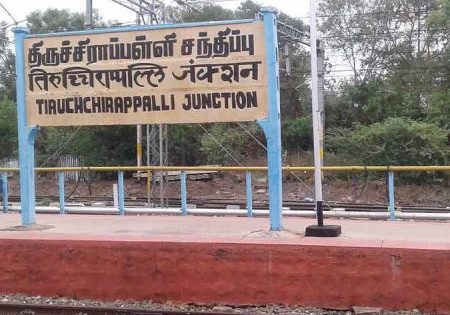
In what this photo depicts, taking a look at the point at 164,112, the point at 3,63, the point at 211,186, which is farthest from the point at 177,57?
the point at 3,63

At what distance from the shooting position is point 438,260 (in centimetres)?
642

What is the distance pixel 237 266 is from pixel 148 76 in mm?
3046

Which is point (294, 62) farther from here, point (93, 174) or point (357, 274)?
point (357, 274)

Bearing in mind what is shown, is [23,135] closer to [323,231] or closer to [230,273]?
[230,273]

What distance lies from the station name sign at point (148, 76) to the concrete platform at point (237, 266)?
5.51 ft

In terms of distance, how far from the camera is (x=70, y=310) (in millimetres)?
7000

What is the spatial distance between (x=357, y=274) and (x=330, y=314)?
53cm

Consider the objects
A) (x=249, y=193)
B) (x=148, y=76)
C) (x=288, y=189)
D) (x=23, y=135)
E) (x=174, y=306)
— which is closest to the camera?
(x=174, y=306)

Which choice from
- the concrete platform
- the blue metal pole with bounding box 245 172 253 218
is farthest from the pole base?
the blue metal pole with bounding box 245 172 253 218

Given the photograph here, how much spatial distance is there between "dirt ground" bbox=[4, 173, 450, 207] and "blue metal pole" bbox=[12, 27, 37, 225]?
14326mm

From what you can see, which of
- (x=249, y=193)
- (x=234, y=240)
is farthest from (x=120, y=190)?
(x=234, y=240)

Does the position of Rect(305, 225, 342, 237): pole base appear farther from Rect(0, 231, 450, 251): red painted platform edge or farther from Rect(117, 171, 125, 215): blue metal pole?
Rect(117, 171, 125, 215): blue metal pole

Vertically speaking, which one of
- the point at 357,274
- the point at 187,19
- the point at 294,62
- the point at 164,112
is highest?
the point at 187,19

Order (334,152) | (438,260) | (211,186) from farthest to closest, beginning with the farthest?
(334,152), (211,186), (438,260)
